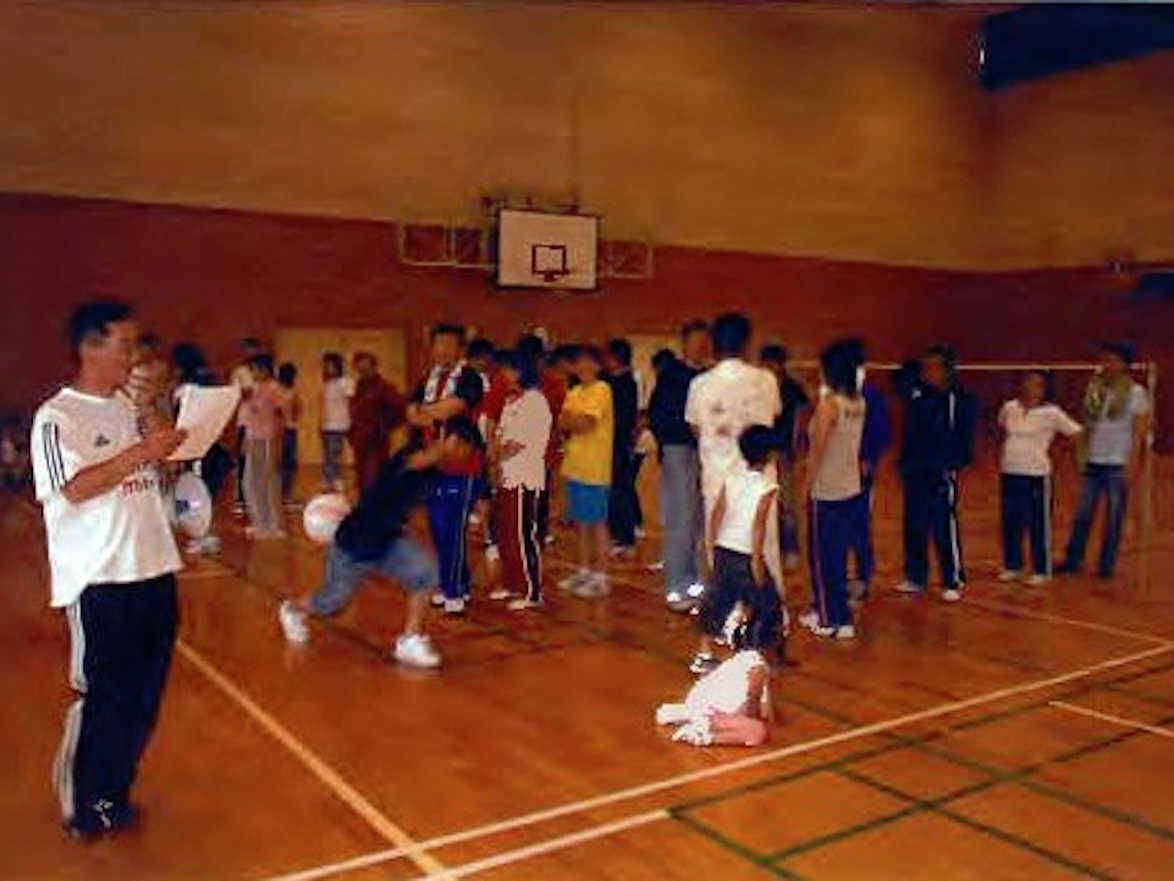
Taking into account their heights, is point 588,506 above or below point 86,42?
below

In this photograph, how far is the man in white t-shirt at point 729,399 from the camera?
632 cm

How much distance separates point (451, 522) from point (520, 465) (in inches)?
23.8

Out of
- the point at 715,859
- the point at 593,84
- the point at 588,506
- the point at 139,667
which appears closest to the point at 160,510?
the point at 139,667

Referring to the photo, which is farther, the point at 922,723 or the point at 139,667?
the point at 922,723

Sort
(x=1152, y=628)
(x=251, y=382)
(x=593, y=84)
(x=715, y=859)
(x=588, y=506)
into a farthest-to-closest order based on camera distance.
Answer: (x=593, y=84)
(x=251, y=382)
(x=588, y=506)
(x=1152, y=628)
(x=715, y=859)

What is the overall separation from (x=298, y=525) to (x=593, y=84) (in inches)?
394

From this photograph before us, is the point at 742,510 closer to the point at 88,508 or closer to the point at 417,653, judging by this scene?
the point at 417,653

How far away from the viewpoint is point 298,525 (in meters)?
11.0

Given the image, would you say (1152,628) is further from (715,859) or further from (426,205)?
(426,205)

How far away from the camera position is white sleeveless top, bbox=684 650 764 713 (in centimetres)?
494

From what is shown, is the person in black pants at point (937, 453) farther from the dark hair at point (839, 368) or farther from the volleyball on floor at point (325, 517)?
the volleyball on floor at point (325, 517)

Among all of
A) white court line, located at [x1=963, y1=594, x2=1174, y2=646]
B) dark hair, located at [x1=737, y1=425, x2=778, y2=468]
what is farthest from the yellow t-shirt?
white court line, located at [x1=963, y1=594, x2=1174, y2=646]

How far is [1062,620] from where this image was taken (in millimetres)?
7238

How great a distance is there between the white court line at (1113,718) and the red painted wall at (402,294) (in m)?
12.6
